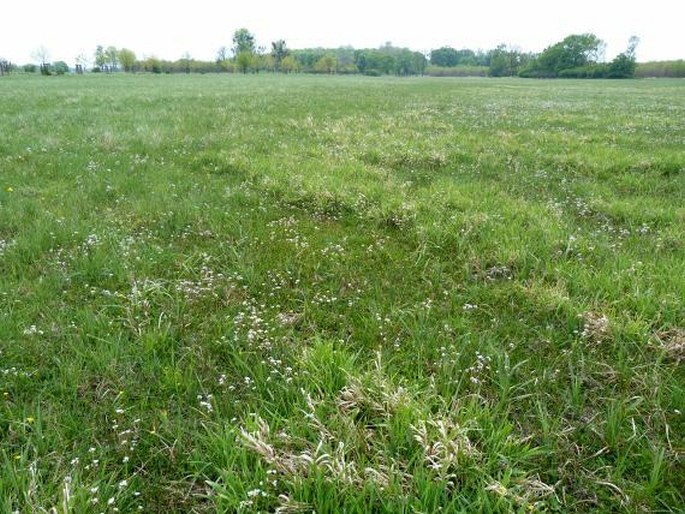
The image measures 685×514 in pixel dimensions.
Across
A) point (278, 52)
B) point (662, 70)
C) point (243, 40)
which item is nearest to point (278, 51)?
point (278, 52)

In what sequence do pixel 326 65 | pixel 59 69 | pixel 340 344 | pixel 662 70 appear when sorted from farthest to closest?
pixel 326 65
pixel 662 70
pixel 59 69
pixel 340 344

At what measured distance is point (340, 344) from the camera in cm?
398

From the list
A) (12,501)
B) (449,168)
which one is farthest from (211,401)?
(449,168)

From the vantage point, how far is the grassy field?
9.15 ft

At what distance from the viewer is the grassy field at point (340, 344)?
2.79 meters

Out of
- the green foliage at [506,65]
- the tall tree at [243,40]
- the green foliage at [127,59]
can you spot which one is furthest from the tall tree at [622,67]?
the green foliage at [127,59]

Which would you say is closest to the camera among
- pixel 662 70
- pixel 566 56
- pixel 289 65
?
pixel 662 70

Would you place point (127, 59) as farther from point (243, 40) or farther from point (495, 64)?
point (495, 64)

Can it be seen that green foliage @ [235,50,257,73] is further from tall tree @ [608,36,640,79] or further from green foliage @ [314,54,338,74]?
tall tree @ [608,36,640,79]

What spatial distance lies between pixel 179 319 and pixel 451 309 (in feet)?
9.63

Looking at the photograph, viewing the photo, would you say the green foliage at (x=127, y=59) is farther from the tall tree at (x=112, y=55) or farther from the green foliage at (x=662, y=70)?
the green foliage at (x=662, y=70)

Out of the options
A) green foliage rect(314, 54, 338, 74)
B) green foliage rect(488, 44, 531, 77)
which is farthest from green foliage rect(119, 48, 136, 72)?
green foliage rect(488, 44, 531, 77)

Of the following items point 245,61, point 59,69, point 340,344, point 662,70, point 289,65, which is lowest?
point 340,344

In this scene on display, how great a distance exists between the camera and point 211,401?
3.52m
